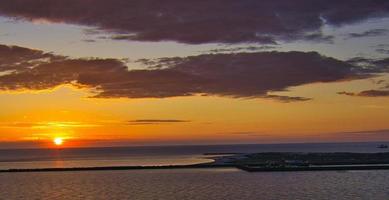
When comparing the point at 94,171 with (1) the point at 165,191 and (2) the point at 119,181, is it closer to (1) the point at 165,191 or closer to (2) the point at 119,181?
(2) the point at 119,181

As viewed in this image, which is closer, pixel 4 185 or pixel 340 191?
pixel 340 191

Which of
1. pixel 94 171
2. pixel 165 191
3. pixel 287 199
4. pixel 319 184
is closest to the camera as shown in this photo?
pixel 287 199

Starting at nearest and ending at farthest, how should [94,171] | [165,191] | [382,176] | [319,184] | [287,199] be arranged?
[287,199] → [165,191] → [319,184] → [382,176] → [94,171]

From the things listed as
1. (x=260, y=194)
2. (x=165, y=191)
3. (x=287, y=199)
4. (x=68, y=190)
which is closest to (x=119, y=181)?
(x=68, y=190)

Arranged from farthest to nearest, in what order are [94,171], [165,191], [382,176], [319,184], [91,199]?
[94,171] → [382,176] → [319,184] → [165,191] → [91,199]

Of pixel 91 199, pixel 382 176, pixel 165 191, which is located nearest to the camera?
pixel 91 199

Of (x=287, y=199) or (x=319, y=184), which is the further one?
(x=319, y=184)

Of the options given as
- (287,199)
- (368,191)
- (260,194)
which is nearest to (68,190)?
(260,194)

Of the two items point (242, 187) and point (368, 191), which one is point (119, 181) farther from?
point (368, 191)

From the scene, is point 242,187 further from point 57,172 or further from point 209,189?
point 57,172
